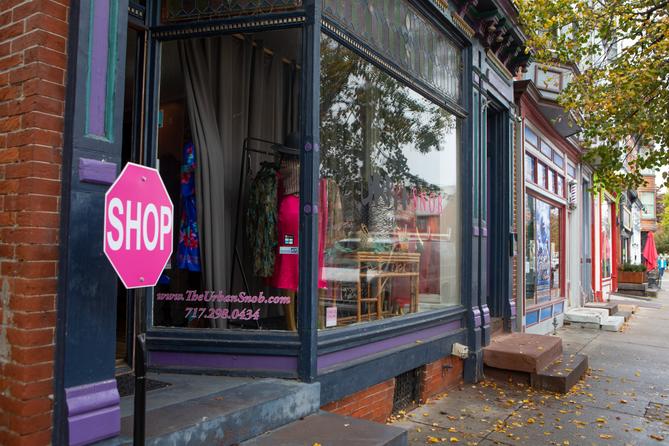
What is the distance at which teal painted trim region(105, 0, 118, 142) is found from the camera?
3.00 metres

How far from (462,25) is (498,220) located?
3.28 m

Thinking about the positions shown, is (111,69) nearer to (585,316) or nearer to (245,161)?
(245,161)

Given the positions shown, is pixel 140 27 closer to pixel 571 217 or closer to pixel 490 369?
pixel 490 369

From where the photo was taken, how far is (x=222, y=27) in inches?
183

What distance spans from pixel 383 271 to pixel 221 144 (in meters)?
2.26

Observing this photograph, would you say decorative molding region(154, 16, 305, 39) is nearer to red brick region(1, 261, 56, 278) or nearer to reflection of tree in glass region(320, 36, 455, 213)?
reflection of tree in glass region(320, 36, 455, 213)

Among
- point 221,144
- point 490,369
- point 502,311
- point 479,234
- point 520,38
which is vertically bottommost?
point 490,369

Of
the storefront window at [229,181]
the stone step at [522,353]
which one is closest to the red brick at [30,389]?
the storefront window at [229,181]

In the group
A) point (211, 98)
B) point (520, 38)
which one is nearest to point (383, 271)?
point (211, 98)

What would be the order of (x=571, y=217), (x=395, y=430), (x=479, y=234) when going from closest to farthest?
(x=395, y=430)
(x=479, y=234)
(x=571, y=217)

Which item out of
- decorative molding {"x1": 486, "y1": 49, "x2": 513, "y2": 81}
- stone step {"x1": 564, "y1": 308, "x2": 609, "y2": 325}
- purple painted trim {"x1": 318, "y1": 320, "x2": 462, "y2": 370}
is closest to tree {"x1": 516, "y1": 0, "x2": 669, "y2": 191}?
decorative molding {"x1": 486, "y1": 49, "x2": 513, "y2": 81}

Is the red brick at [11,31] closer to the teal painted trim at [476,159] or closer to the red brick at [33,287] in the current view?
the red brick at [33,287]

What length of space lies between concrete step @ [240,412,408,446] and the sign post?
4.77ft

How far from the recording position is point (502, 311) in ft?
28.8
